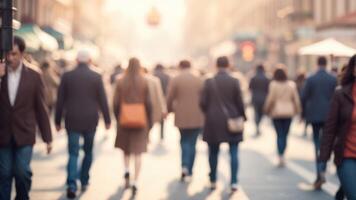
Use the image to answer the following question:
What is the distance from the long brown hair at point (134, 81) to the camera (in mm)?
10609

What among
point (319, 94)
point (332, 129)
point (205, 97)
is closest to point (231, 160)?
point (205, 97)

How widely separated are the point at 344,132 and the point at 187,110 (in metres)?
5.79

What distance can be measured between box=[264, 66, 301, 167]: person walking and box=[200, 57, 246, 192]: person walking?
3.20 m

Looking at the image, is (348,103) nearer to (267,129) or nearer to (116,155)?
(116,155)

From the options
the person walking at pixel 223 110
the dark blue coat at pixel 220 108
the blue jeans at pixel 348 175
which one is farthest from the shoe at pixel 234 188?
the blue jeans at pixel 348 175

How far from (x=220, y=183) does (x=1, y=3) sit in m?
5.21

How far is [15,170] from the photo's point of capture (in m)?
7.36

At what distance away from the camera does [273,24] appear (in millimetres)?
55125

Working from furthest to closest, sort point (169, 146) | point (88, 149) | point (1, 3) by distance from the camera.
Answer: point (169, 146), point (88, 149), point (1, 3)

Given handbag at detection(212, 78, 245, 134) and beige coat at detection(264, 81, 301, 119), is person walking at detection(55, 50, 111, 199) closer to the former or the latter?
handbag at detection(212, 78, 245, 134)

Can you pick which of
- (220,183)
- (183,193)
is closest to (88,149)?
(183,193)

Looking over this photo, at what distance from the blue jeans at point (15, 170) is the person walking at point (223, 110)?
11.7 ft

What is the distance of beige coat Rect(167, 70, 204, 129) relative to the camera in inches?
468

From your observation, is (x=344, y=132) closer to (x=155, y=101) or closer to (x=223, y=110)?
(x=223, y=110)
